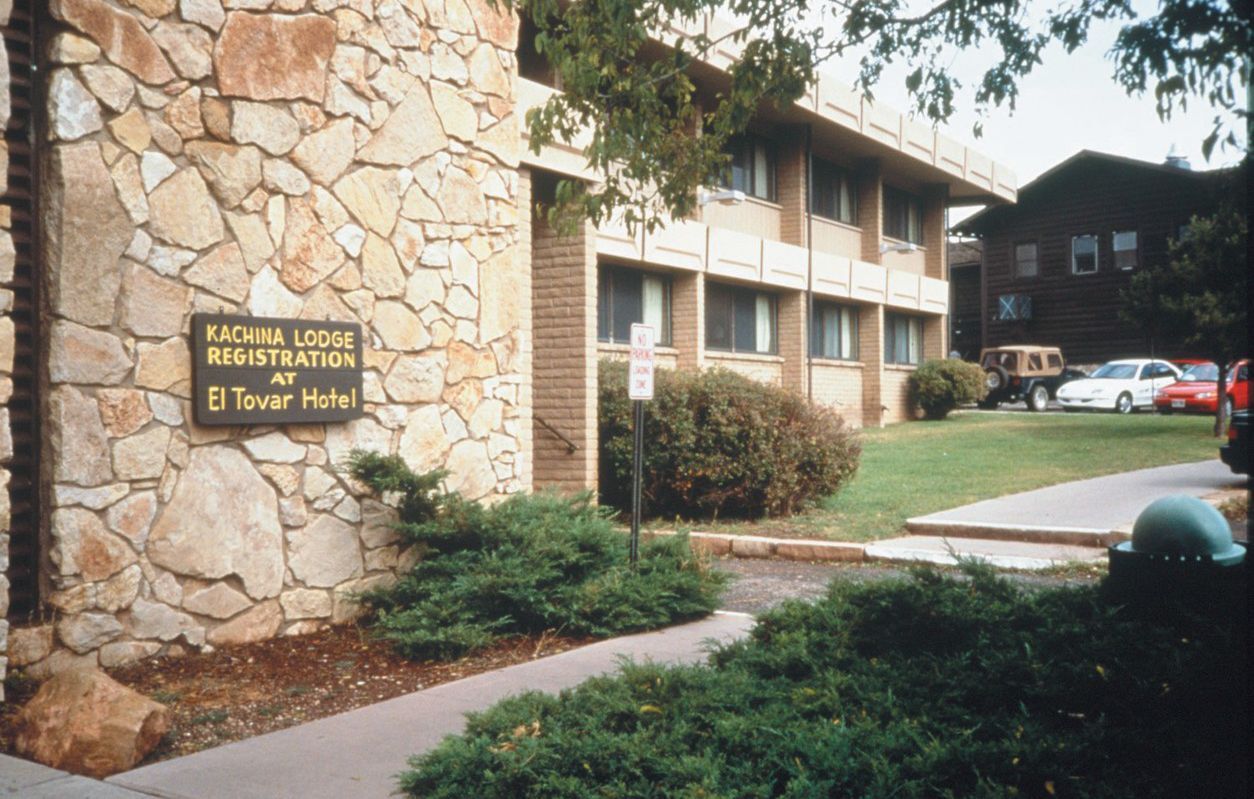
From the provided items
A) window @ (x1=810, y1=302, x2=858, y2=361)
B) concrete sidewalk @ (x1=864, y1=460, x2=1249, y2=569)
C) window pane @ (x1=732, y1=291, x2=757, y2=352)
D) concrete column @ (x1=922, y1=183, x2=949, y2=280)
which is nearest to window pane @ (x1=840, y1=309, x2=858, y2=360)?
window @ (x1=810, y1=302, x2=858, y2=361)

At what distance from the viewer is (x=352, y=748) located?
492 centimetres

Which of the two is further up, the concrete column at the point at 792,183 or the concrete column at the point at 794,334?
the concrete column at the point at 792,183

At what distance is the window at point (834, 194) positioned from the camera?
83.9 feet

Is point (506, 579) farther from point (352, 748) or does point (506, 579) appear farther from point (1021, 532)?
point (1021, 532)

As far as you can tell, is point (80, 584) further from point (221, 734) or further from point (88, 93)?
point (88, 93)

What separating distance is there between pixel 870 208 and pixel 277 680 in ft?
76.5

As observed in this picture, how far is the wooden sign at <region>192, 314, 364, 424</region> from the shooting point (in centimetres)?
653

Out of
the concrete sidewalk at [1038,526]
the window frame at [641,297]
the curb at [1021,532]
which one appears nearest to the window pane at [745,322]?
the window frame at [641,297]

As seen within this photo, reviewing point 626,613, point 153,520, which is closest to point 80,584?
point 153,520

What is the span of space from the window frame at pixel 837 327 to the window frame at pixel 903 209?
9.29 ft

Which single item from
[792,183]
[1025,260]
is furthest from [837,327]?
[1025,260]

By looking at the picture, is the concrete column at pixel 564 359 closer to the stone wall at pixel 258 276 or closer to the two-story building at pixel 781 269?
the two-story building at pixel 781 269

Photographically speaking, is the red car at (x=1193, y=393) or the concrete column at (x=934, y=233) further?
the concrete column at (x=934, y=233)

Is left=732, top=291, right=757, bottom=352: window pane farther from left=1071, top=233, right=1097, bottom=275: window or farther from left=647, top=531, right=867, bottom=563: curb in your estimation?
left=1071, top=233, right=1097, bottom=275: window
